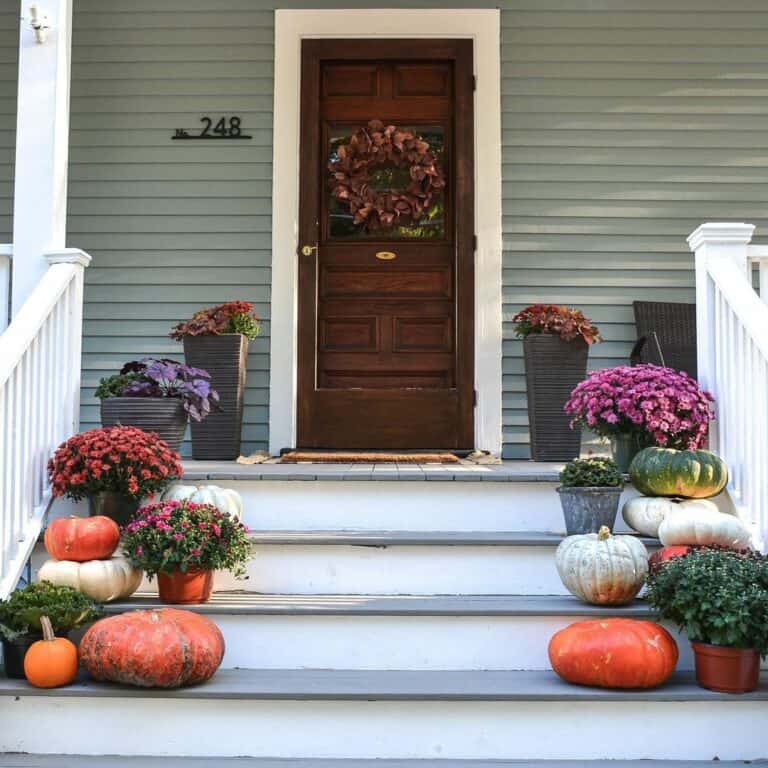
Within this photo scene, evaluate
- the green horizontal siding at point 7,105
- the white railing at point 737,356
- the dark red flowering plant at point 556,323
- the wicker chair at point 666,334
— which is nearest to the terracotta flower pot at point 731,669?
the white railing at point 737,356

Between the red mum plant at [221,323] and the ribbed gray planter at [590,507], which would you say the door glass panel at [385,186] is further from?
the ribbed gray planter at [590,507]

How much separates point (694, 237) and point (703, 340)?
378mm

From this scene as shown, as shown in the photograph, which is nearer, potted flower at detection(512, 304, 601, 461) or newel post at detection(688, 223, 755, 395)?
newel post at detection(688, 223, 755, 395)

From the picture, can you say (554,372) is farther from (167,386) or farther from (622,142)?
(167,386)

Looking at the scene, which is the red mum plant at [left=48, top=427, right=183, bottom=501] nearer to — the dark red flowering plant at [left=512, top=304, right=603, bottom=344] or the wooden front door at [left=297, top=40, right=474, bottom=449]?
the wooden front door at [left=297, top=40, right=474, bottom=449]

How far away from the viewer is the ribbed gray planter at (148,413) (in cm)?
356

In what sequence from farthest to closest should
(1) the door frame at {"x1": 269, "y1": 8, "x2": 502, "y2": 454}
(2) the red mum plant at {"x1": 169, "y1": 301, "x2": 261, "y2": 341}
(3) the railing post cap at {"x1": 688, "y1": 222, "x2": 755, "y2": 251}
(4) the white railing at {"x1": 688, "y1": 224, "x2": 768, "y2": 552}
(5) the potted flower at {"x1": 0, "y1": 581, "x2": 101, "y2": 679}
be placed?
(1) the door frame at {"x1": 269, "y1": 8, "x2": 502, "y2": 454}, (2) the red mum plant at {"x1": 169, "y1": 301, "x2": 261, "y2": 341}, (3) the railing post cap at {"x1": 688, "y1": 222, "x2": 755, "y2": 251}, (4) the white railing at {"x1": 688, "y1": 224, "x2": 768, "y2": 552}, (5) the potted flower at {"x1": 0, "y1": 581, "x2": 101, "y2": 679}

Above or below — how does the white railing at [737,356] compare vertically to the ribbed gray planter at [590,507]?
above

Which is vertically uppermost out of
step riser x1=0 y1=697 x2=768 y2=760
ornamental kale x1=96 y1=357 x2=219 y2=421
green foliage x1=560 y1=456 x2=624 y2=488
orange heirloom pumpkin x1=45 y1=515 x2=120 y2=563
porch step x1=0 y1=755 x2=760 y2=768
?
ornamental kale x1=96 y1=357 x2=219 y2=421

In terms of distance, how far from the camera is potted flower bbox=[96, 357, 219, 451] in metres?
3.57

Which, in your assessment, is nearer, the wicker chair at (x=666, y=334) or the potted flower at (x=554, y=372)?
the potted flower at (x=554, y=372)

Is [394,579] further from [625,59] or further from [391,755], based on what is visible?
[625,59]

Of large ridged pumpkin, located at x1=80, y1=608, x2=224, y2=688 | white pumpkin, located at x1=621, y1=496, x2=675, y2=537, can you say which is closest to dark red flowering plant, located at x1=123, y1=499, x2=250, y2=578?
large ridged pumpkin, located at x1=80, y1=608, x2=224, y2=688

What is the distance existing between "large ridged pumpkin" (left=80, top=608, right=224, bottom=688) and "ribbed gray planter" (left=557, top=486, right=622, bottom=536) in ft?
3.94
